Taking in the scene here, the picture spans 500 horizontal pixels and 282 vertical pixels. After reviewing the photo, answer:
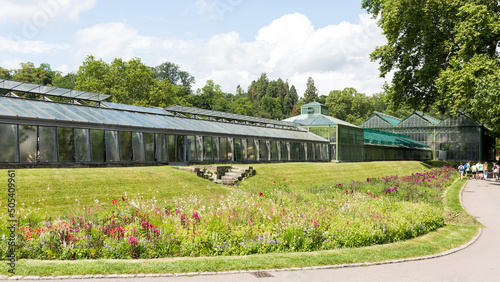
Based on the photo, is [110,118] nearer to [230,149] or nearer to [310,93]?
[230,149]

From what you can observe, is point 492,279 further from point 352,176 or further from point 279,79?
point 279,79

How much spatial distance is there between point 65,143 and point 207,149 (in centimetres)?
1410

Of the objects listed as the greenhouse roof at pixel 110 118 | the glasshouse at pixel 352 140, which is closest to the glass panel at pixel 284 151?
the greenhouse roof at pixel 110 118

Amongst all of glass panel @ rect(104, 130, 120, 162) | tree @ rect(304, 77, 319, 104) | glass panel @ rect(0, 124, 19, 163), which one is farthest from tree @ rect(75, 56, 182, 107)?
tree @ rect(304, 77, 319, 104)

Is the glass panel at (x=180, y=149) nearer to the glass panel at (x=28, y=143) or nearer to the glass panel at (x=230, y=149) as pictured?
the glass panel at (x=230, y=149)

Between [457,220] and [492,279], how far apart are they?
27.2 feet

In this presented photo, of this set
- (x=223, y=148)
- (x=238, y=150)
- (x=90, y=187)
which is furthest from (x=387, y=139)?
(x=90, y=187)

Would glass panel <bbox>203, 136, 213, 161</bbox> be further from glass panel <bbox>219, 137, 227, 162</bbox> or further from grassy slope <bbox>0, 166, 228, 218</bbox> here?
grassy slope <bbox>0, 166, 228, 218</bbox>

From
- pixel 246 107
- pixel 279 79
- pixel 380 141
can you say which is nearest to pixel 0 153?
pixel 380 141

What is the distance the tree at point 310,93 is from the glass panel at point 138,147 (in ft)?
403

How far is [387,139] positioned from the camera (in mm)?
76000

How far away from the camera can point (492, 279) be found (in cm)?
951

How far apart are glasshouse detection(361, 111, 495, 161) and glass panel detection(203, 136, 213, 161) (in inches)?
1915

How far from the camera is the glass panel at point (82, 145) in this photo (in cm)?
2644
